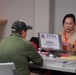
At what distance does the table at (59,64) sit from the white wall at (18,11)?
181 cm

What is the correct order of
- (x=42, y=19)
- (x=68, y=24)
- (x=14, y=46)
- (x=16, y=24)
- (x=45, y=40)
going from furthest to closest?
(x=42, y=19)
(x=68, y=24)
(x=45, y=40)
(x=16, y=24)
(x=14, y=46)

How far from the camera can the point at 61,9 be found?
3.97 m

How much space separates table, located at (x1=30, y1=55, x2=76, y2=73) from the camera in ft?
6.99

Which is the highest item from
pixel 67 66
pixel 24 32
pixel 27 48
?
pixel 24 32

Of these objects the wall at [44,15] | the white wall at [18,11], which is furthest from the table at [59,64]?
the white wall at [18,11]

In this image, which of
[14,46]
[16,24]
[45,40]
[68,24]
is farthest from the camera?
[68,24]

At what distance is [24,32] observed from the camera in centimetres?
234

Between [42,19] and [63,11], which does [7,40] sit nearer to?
[42,19]

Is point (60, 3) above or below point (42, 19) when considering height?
above

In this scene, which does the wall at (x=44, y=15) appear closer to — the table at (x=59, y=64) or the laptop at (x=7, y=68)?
the table at (x=59, y=64)

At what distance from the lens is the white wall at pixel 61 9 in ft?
12.7

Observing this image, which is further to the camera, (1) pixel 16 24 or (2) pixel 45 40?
(2) pixel 45 40

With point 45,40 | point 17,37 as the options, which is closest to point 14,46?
point 17,37

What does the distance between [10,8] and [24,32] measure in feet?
7.06
